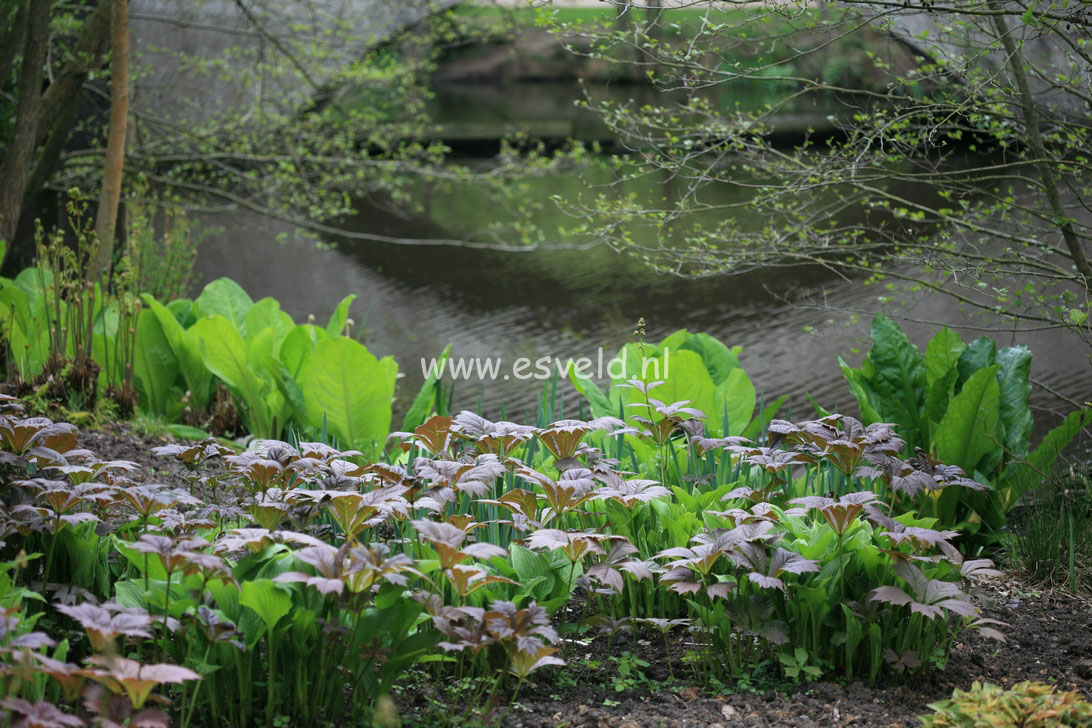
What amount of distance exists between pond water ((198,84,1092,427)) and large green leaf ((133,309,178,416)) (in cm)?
86

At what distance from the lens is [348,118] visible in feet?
19.1

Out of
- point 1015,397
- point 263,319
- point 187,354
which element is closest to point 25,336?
point 187,354

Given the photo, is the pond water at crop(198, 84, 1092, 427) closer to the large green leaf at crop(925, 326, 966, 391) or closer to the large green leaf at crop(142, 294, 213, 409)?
the large green leaf at crop(925, 326, 966, 391)

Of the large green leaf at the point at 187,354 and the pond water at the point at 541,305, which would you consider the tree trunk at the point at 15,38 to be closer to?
the pond water at the point at 541,305

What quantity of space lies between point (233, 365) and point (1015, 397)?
8.95 feet

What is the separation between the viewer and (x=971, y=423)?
107 inches

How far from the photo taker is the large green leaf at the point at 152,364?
3.80m

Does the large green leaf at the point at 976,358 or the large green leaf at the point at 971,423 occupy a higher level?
the large green leaf at the point at 976,358

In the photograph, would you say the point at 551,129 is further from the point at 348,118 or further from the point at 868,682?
the point at 868,682

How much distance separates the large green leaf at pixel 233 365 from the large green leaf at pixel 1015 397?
2.60 m

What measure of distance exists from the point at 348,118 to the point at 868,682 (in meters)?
4.93

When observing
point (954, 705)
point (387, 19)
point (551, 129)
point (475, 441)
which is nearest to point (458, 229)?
point (387, 19)

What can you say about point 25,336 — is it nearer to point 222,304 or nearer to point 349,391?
point 222,304

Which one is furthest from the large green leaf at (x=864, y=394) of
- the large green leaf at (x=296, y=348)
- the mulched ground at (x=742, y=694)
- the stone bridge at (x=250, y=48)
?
the stone bridge at (x=250, y=48)
